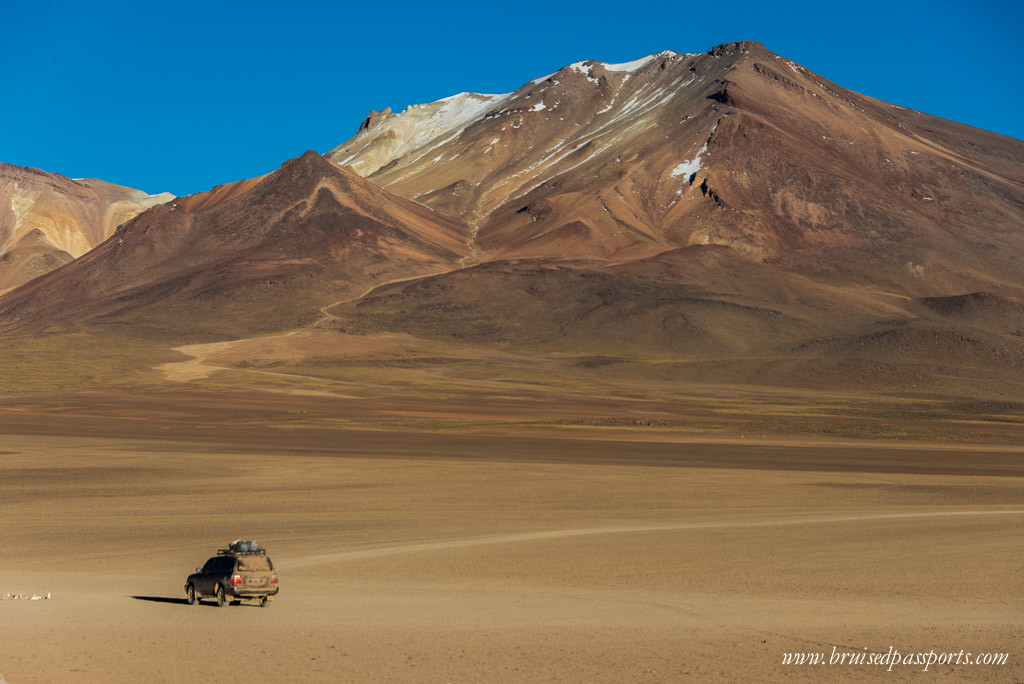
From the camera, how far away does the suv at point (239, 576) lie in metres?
20.1

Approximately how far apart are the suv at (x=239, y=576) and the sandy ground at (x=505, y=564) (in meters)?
0.38

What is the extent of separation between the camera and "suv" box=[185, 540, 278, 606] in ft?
65.8

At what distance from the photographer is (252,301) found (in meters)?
180

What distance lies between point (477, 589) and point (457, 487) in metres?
16.9

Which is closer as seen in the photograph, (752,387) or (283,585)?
(283,585)

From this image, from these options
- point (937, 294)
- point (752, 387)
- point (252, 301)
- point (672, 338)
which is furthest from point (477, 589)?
point (937, 294)

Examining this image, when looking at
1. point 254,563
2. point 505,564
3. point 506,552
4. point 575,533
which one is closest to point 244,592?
point 254,563

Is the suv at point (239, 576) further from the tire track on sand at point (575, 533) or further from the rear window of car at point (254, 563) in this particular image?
the tire track on sand at point (575, 533)

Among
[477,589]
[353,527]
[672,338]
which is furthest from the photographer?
[672,338]

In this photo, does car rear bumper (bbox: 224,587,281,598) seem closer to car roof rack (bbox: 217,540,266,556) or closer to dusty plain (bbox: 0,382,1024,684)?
dusty plain (bbox: 0,382,1024,684)

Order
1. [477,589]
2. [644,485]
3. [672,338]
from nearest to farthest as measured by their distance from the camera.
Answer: [477,589], [644,485], [672,338]

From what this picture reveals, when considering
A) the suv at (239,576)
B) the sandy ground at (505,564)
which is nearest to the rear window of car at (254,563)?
the suv at (239,576)

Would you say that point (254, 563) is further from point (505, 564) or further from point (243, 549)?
point (505, 564)

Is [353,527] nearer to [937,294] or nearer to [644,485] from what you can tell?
[644,485]
